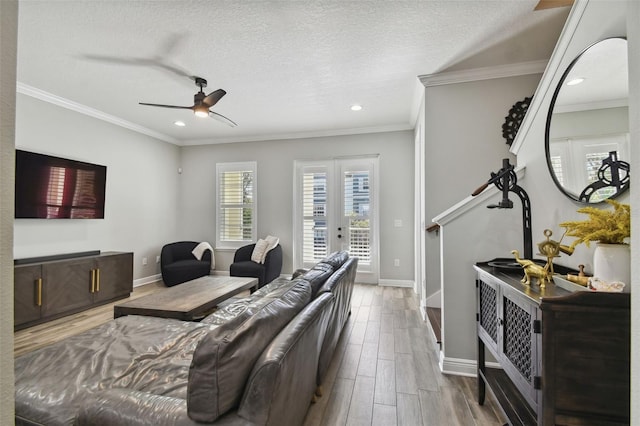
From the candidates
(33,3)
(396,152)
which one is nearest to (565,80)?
(396,152)

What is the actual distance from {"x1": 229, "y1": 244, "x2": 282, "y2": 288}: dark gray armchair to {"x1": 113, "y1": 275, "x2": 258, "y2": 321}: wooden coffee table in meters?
0.93

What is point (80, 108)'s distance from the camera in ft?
12.7

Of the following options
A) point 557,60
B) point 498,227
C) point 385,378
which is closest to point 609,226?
point 498,227

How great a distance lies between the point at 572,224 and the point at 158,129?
5.78m

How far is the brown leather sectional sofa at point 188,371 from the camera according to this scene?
0.97 m

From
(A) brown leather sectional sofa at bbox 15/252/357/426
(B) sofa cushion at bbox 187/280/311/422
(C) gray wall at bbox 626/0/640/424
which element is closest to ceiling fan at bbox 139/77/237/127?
(A) brown leather sectional sofa at bbox 15/252/357/426

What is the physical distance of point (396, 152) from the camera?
188 inches

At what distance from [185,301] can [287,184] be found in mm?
3089

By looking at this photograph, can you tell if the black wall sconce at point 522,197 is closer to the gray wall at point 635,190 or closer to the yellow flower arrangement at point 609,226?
the yellow flower arrangement at point 609,226

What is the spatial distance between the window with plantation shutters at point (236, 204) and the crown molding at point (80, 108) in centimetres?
137

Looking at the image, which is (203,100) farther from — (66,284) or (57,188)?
(66,284)

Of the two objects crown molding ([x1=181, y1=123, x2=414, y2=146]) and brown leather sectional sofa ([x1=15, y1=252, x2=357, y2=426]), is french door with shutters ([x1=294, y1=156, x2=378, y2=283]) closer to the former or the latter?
crown molding ([x1=181, y1=123, x2=414, y2=146])

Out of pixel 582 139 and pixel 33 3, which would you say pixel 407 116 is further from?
pixel 33 3

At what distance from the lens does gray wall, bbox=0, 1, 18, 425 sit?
510mm
